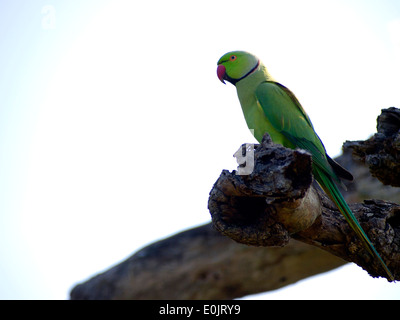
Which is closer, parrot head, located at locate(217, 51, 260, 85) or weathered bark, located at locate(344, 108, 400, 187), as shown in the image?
weathered bark, located at locate(344, 108, 400, 187)

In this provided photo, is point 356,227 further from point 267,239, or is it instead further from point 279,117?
point 279,117

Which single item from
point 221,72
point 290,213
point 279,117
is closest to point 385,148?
point 279,117

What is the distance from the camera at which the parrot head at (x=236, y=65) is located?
5285 millimetres

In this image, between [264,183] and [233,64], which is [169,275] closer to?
[233,64]

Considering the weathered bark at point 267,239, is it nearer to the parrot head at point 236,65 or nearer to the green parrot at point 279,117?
the green parrot at point 279,117

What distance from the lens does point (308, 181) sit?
8.48 ft

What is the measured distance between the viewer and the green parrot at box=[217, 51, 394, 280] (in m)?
4.02

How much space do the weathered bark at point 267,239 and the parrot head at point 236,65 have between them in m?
1.58

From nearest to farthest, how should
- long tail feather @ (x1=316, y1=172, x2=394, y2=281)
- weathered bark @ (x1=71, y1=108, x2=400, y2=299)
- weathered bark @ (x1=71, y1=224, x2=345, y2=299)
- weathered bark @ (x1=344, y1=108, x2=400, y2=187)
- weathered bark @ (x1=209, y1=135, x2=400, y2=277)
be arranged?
weathered bark @ (x1=209, y1=135, x2=400, y2=277) < weathered bark @ (x1=71, y1=108, x2=400, y2=299) < long tail feather @ (x1=316, y1=172, x2=394, y2=281) < weathered bark @ (x1=344, y1=108, x2=400, y2=187) < weathered bark @ (x1=71, y1=224, x2=345, y2=299)

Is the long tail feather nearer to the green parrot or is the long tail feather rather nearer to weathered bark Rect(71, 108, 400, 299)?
weathered bark Rect(71, 108, 400, 299)

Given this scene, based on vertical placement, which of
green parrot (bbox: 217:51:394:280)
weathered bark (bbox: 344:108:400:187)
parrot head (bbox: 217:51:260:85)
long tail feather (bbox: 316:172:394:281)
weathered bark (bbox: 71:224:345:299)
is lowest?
weathered bark (bbox: 71:224:345:299)

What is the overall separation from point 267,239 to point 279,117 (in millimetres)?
1953

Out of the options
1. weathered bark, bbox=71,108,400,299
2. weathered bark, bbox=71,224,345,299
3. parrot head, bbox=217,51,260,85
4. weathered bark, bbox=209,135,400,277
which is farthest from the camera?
weathered bark, bbox=71,224,345,299

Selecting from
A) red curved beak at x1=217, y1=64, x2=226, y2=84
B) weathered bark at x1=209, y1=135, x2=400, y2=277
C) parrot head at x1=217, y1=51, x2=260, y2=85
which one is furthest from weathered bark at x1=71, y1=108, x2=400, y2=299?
red curved beak at x1=217, y1=64, x2=226, y2=84
